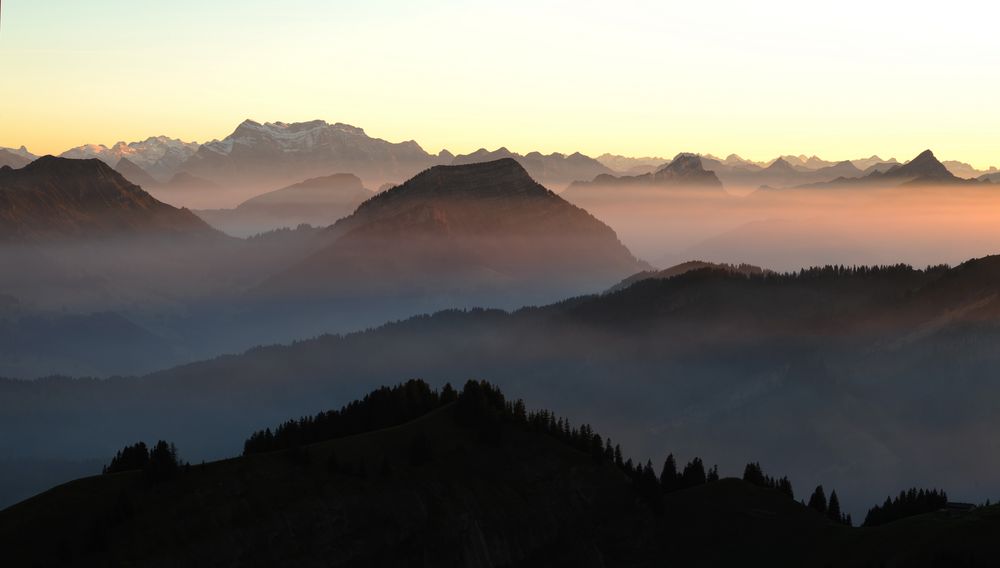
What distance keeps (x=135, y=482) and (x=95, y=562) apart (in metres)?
16.9

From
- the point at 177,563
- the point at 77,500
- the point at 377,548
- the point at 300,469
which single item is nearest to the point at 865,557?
the point at 377,548

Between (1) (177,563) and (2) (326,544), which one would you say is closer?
(1) (177,563)

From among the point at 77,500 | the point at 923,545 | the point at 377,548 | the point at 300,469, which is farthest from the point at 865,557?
the point at 77,500

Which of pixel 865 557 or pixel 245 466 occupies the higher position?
pixel 245 466

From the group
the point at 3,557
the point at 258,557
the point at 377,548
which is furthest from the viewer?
the point at 377,548

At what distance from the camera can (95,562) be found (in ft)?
553

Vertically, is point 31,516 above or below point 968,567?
above

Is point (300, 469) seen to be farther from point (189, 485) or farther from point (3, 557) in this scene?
point (3, 557)

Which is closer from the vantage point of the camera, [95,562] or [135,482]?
[95,562]

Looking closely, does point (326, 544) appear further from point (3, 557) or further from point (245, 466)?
point (3, 557)

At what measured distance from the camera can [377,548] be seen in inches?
7766

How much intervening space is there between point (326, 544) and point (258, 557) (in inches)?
470

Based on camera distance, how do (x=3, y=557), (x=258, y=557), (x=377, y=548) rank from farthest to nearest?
(x=377, y=548) → (x=258, y=557) → (x=3, y=557)

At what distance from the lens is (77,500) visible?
583 ft
